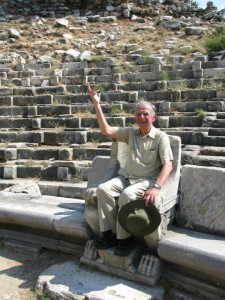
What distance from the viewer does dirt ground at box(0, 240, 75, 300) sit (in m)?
3.61

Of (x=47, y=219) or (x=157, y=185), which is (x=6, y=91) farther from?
(x=157, y=185)

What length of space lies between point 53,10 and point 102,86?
1230 cm

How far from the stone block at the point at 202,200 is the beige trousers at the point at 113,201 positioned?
0.55 m

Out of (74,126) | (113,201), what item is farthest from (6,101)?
(113,201)

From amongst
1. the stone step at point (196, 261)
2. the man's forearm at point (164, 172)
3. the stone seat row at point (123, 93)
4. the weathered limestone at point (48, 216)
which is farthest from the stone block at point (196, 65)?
the stone step at point (196, 261)

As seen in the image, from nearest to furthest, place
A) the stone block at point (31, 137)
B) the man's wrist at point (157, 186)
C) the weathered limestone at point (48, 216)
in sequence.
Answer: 1. the man's wrist at point (157, 186)
2. the weathered limestone at point (48, 216)
3. the stone block at point (31, 137)

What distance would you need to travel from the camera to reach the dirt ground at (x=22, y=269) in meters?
3.61

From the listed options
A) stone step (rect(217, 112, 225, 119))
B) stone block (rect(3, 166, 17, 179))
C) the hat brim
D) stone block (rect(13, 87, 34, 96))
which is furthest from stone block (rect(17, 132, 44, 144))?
the hat brim

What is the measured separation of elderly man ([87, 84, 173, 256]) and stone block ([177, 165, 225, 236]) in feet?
1.40

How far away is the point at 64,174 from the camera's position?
687 cm

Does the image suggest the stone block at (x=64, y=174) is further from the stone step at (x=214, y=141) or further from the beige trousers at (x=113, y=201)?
the beige trousers at (x=113, y=201)

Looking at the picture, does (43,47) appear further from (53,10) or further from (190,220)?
(190,220)

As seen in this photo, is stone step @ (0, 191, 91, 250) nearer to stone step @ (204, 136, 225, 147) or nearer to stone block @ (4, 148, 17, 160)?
stone block @ (4, 148, 17, 160)

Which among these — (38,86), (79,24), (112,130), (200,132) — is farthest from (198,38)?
(112,130)
